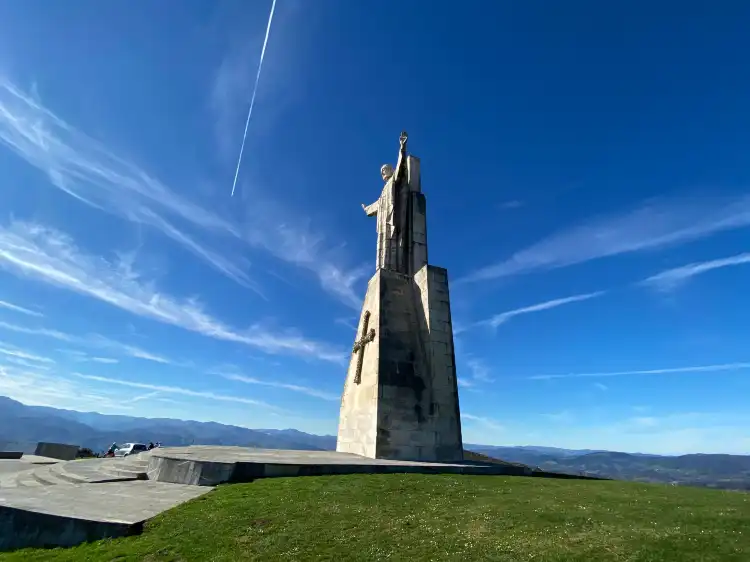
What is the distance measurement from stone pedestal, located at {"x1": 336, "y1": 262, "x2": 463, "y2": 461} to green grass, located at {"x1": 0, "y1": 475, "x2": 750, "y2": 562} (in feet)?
19.4

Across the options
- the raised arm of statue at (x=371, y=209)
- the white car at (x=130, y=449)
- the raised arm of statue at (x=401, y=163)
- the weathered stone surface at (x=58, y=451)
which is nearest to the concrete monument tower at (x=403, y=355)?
the raised arm of statue at (x=401, y=163)

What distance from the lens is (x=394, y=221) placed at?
66.3ft

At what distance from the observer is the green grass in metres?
5.70

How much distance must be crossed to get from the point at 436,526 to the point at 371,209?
1772 centimetres

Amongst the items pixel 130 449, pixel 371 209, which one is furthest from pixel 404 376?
pixel 130 449

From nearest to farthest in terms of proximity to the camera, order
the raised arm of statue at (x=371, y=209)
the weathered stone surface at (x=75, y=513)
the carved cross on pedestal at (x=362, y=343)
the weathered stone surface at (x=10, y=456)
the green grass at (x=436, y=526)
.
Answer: the green grass at (x=436, y=526)
the weathered stone surface at (x=75, y=513)
the carved cross on pedestal at (x=362, y=343)
the raised arm of statue at (x=371, y=209)
the weathered stone surface at (x=10, y=456)

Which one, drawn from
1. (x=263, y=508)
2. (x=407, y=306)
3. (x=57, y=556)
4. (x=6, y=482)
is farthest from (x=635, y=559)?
(x=6, y=482)

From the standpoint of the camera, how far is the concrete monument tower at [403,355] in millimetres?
15523

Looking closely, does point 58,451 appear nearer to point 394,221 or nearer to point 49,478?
point 49,478

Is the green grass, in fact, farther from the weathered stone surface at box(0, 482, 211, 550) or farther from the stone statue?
the stone statue

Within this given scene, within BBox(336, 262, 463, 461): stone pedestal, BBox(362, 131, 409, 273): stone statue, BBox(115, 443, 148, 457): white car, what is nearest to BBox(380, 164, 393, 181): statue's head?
BBox(362, 131, 409, 273): stone statue

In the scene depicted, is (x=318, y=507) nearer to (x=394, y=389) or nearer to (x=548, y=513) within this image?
(x=548, y=513)

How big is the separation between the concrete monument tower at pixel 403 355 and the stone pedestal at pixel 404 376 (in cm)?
3

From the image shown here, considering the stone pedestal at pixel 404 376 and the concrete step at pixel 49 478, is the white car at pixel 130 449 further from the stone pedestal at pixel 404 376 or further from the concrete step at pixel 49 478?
the stone pedestal at pixel 404 376
